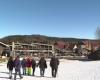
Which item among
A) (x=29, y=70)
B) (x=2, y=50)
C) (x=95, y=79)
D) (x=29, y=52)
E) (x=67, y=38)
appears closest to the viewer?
(x=95, y=79)

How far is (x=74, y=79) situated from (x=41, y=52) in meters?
58.6

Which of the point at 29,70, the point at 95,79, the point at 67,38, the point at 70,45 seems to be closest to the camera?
the point at 95,79

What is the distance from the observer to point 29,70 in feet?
72.1

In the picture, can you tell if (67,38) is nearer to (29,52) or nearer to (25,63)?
(29,52)

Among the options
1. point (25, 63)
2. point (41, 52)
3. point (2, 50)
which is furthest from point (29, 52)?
point (25, 63)

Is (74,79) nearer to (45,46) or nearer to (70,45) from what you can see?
(45,46)

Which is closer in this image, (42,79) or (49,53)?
(42,79)

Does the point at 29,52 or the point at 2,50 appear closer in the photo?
the point at 2,50

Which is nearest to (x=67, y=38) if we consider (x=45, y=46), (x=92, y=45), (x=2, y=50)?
(x=92, y=45)

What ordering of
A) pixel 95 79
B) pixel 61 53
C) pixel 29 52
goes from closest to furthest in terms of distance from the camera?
1. pixel 95 79
2. pixel 29 52
3. pixel 61 53

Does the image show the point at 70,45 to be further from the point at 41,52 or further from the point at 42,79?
the point at 42,79

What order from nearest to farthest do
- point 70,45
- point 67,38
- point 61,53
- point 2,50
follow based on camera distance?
point 2,50
point 61,53
point 70,45
point 67,38

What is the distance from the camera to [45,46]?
85812 mm

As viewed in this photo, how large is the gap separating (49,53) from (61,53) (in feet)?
18.6
